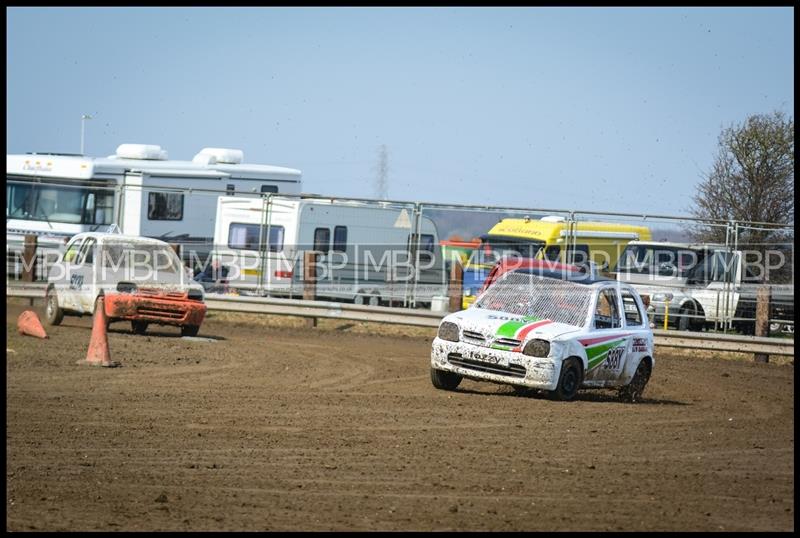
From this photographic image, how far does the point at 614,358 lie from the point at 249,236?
15.0 m

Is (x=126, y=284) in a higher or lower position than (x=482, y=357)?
higher

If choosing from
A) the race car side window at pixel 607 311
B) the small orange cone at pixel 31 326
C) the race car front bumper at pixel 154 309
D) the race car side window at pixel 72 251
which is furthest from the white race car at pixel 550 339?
the race car side window at pixel 72 251

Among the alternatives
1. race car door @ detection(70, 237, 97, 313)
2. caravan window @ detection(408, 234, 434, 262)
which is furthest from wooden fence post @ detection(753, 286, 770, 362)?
race car door @ detection(70, 237, 97, 313)

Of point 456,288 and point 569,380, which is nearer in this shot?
point 569,380

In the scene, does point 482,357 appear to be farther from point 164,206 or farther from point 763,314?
point 164,206

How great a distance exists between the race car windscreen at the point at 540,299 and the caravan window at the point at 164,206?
16.0m

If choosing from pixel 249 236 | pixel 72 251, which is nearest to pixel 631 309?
pixel 72 251

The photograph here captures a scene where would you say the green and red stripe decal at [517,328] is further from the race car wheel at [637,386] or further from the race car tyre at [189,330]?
the race car tyre at [189,330]

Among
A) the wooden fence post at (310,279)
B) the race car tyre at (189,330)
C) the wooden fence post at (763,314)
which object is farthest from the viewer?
the wooden fence post at (310,279)

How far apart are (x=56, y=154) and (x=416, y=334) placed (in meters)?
12.1

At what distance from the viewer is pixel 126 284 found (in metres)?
19.3

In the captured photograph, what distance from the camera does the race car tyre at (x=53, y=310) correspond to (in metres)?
20.8

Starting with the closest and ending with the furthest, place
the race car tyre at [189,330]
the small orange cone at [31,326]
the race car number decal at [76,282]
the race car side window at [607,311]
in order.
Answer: the race car side window at [607,311] → the small orange cone at [31,326] → the race car tyre at [189,330] → the race car number decal at [76,282]

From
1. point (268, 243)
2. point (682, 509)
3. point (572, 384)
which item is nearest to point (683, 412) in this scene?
point (572, 384)
